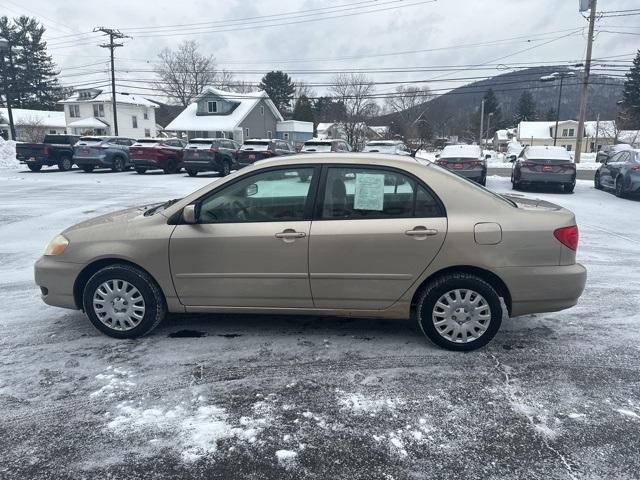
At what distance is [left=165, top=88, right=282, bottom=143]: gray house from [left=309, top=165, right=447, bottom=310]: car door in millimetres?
43238

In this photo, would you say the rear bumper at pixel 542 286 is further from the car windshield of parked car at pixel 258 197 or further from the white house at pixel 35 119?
the white house at pixel 35 119

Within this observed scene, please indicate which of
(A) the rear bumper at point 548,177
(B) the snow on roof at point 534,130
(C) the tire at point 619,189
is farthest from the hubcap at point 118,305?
(B) the snow on roof at point 534,130

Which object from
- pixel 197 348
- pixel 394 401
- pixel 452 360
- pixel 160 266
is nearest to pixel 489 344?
pixel 452 360

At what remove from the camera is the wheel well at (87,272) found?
4047 mm

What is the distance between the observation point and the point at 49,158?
72.3 feet

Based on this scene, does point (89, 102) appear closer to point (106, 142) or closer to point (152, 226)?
point (106, 142)

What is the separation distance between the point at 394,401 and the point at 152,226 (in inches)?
95.1

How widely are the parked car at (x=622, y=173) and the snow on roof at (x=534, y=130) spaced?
240 ft

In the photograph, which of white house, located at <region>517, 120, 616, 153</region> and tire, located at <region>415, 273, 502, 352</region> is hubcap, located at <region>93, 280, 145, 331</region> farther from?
white house, located at <region>517, 120, 616, 153</region>

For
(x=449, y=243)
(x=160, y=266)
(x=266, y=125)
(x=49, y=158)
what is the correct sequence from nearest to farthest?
(x=449, y=243) → (x=160, y=266) → (x=49, y=158) → (x=266, y=125)

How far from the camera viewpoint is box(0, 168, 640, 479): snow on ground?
2.62m

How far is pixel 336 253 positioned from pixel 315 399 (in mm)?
1135

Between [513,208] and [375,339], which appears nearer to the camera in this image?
[513,208]

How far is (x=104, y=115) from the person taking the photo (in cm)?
5903
